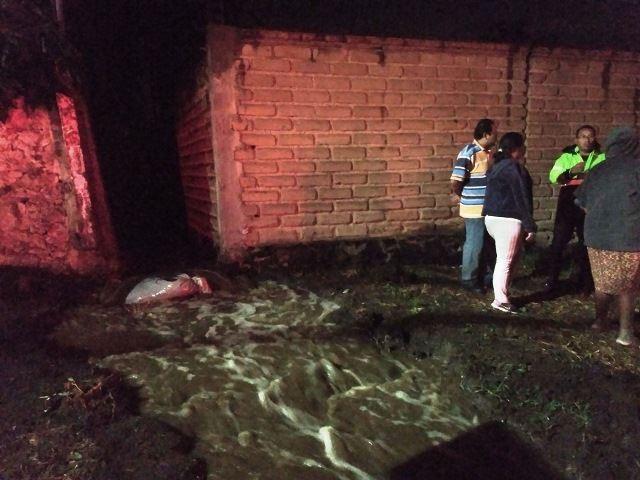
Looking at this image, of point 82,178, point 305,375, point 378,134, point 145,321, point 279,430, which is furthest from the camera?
point 378,134

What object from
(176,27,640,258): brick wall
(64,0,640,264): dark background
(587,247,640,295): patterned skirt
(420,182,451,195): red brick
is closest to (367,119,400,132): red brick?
(176,27,640,258): brick wall

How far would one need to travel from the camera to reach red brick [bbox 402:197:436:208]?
6.32 metres

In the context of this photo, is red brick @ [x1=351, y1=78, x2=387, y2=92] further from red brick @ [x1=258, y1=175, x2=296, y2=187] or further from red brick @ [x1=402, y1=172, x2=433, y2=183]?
red brick @ [x1=258, y1=175, x2=296, y2=187]

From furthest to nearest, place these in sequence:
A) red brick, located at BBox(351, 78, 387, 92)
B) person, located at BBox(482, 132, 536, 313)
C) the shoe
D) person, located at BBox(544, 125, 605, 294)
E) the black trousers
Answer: red brick, located at BBox(351, 78, 387, 92), the black trousers, person, located at BBox(544, 125, 605, 294), the shoe, person, located at BBox(482, 132, 536, 313)

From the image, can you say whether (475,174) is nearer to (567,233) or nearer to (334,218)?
(567,233)

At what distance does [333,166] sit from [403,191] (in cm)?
101

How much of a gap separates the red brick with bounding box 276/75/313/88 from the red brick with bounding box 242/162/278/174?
36.1 inches

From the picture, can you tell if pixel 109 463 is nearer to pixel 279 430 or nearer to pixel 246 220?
pixel 279 430

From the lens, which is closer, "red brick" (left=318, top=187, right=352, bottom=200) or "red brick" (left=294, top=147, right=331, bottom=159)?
"red brick" (left=294, top=147, right=331, bottom=159)

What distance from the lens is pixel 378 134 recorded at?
6051 millimetres

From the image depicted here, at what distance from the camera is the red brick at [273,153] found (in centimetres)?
568

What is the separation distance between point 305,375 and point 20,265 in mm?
3840

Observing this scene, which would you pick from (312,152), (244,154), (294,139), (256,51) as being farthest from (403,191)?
(256,51)

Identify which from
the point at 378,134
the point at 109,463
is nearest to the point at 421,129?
the point at 378,134
